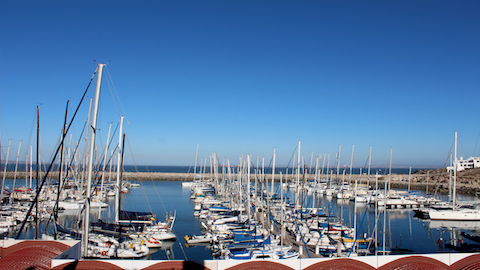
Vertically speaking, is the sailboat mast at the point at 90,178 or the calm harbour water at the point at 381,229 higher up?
the sailboat mast at the point at 90,178

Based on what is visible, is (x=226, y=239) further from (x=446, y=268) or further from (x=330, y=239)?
(x=446, y=268)

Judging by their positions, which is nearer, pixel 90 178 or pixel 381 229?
pixel 90 178

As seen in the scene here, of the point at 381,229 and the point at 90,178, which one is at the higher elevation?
the point at 90,178

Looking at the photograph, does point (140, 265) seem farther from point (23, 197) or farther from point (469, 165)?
point (469, 165)

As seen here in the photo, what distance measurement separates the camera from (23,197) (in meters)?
42.8

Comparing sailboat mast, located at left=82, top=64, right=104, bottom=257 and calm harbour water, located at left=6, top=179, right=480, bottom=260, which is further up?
sailboat mast, located at left=82, top=64, right=104, bottom=257

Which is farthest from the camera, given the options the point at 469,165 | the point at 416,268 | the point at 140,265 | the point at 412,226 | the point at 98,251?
the point at 469,165

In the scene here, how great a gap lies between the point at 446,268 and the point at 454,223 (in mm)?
32420

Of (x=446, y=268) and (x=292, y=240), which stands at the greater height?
(x=446, y=268)

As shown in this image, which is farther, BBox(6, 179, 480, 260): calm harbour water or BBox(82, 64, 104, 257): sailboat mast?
BBox(6, 179, 480, 260): calm harbour water

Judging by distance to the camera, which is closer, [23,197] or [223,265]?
[223,265]

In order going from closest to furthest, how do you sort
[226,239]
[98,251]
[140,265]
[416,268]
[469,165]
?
[140,265]
[416,268]
[98,251]
[226,239]
[469,165]

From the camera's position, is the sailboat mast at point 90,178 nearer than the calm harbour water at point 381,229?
Yes

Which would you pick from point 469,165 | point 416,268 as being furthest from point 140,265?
point 469,165
